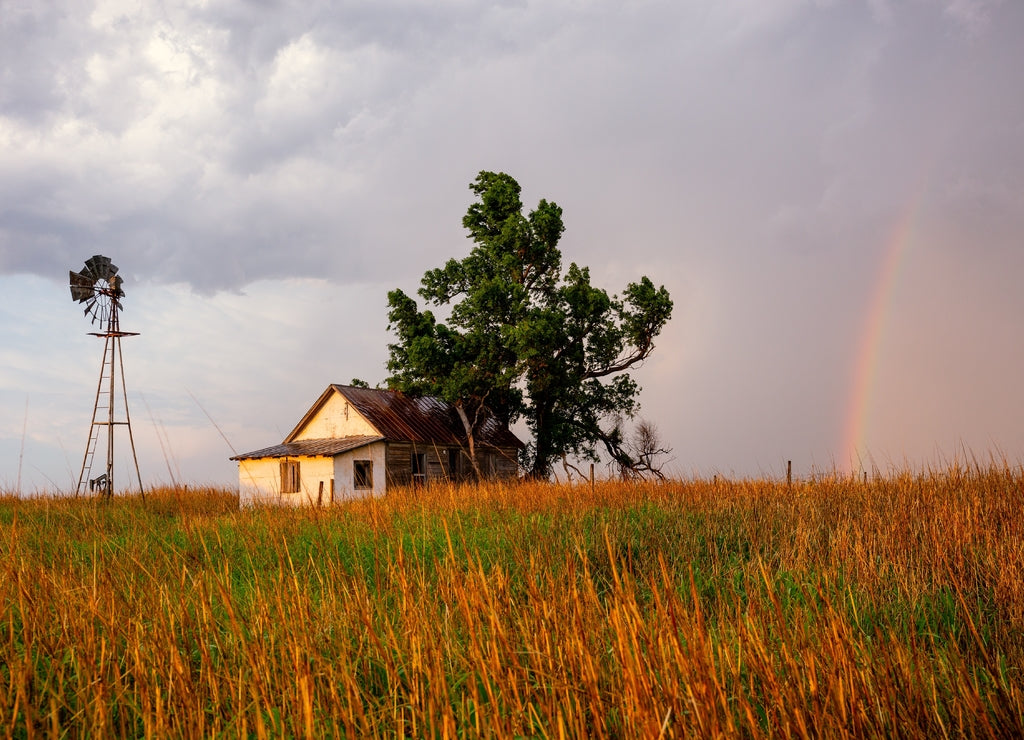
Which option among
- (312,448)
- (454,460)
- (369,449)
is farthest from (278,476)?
(454,460)

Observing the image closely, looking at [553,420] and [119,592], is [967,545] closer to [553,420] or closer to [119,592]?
[119,592]

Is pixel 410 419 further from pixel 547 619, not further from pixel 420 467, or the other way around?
pixel 547 619

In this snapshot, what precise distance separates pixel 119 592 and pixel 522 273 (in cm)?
2722

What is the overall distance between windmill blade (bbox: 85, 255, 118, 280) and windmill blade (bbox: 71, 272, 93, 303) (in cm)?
32

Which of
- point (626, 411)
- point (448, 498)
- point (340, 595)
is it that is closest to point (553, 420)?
point (626, 411)

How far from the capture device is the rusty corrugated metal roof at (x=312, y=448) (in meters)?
29.0

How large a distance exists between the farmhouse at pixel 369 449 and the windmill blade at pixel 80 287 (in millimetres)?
8690

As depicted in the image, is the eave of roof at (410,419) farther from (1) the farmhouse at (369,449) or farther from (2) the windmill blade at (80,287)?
(2) the windmill blade at (80,287)

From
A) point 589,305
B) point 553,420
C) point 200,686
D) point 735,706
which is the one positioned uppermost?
point 589,305

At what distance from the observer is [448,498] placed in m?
13.3

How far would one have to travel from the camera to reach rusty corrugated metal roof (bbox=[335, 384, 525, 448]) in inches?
1223

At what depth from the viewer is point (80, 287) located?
24.3 m

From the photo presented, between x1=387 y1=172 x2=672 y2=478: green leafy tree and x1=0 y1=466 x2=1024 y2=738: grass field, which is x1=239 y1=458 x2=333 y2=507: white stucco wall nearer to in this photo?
x1=387 y1=172 x2=672 y2=478: green leafy tree

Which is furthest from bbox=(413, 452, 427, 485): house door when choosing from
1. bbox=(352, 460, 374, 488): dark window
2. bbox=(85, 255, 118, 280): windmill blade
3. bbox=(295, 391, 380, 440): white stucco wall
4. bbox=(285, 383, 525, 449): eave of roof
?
bbox=(85, 255, 118, 280): windmill blade
